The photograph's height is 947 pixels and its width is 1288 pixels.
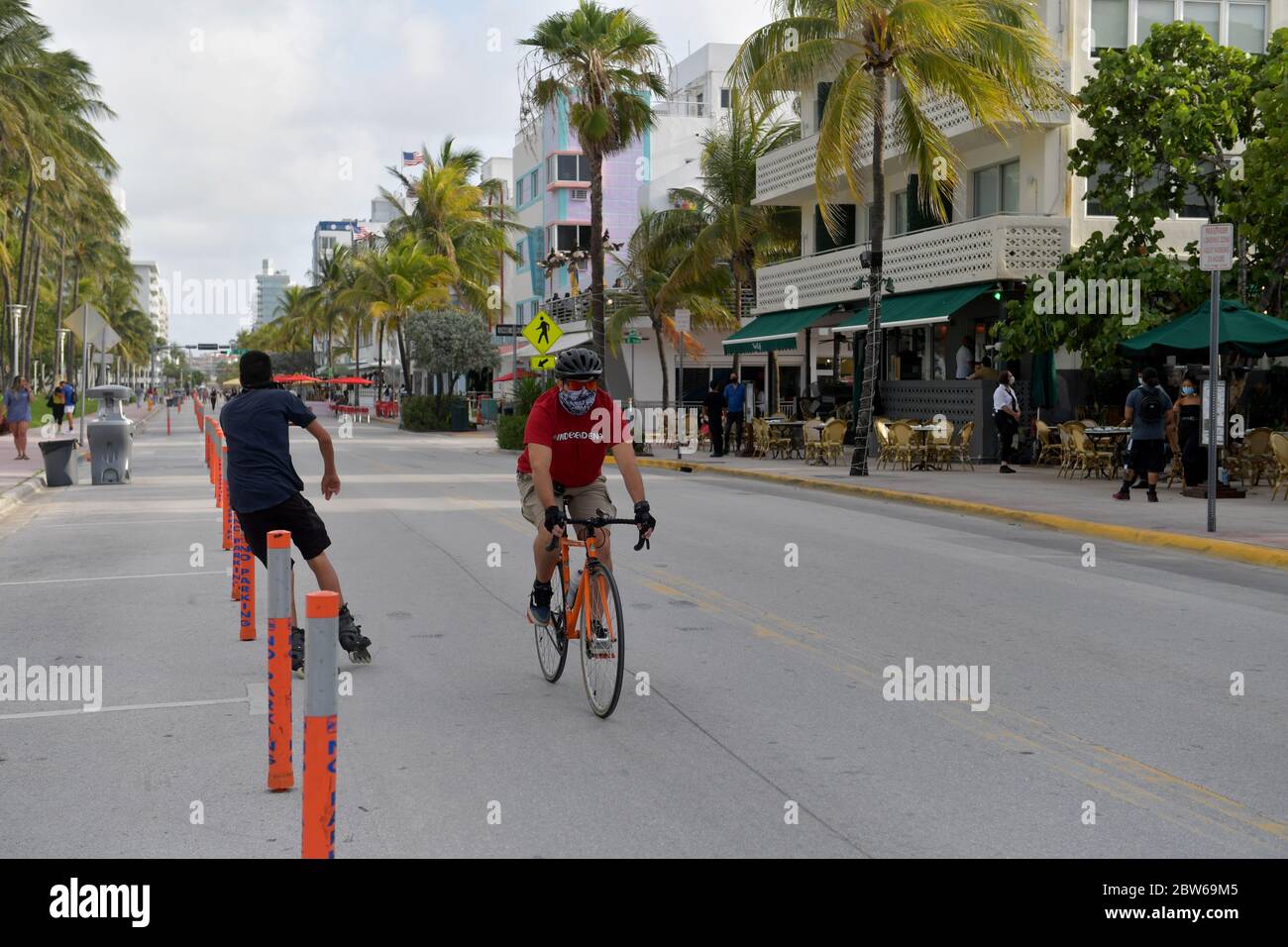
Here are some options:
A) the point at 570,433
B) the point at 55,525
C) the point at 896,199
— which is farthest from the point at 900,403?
the point at 570,433

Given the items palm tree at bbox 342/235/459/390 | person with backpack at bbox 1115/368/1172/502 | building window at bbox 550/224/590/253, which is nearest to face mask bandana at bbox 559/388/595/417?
person with backpack at bbox 1115/368/1172/502

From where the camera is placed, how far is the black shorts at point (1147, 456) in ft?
58.6

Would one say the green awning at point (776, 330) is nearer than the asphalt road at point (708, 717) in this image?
No

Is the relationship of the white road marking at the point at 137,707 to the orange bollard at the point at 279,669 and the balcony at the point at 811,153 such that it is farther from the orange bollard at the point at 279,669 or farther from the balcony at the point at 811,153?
the balcony at the point at 811,153

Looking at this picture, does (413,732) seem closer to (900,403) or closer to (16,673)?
(16,673)

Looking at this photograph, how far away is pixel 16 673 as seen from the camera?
7.95 meters

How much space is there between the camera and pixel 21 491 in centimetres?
2120

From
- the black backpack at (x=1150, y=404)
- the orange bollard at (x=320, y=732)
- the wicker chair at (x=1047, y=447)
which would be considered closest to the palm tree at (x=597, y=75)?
the wicker chair at (x=1047, y=447)

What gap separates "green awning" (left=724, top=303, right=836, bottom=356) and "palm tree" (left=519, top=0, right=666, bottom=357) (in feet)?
14.3

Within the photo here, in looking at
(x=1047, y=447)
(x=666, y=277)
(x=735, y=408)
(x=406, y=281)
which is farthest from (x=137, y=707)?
(x=406, y=281)

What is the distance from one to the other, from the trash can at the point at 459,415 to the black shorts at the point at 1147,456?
37.8 meters

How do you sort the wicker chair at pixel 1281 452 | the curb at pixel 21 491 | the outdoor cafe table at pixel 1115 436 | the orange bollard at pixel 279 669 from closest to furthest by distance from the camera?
the orange bollard at pixel 279 669 → the wicker chair at pixel 1281 452 → the curb at pixel 21 491 → the outdoor cafe table at pixel 1115 436

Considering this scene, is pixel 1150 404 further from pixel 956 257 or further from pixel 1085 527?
pixel 956 257
